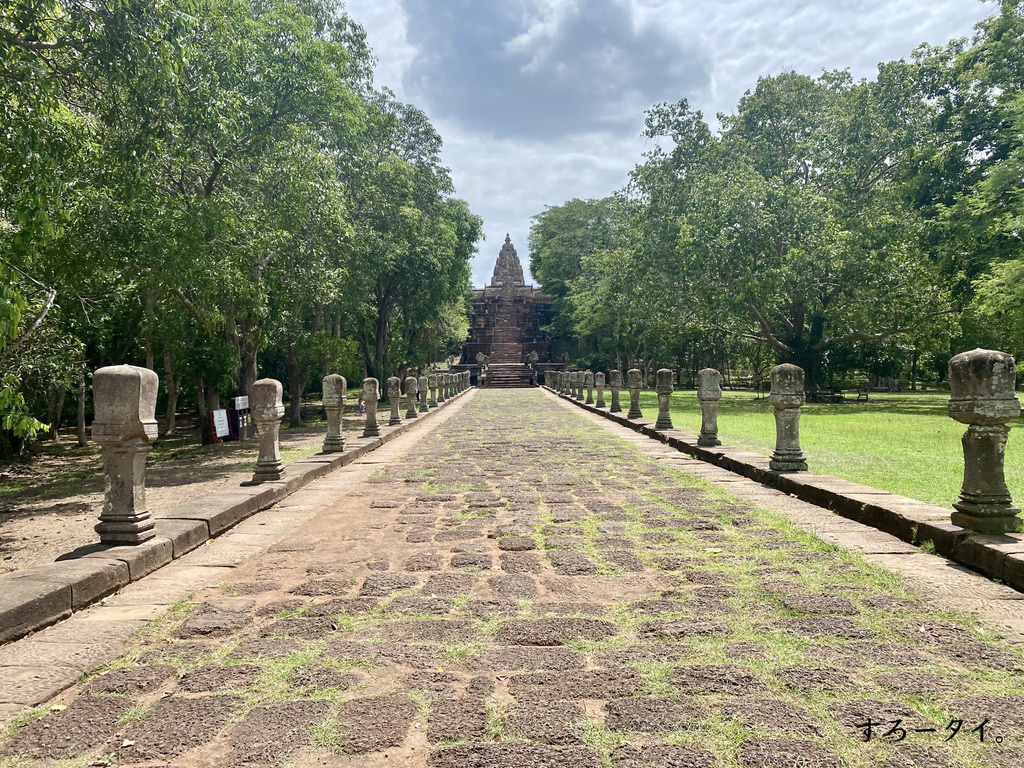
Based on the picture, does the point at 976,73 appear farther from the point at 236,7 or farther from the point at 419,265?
the point at 236,7

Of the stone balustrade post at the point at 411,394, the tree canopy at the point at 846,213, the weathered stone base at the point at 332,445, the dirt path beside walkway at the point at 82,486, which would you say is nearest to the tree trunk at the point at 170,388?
the dirt path beside walkway at the point at 82,486

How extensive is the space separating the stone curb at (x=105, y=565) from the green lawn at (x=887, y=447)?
244 inches

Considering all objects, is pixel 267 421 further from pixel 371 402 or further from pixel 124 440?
pixel 371 402

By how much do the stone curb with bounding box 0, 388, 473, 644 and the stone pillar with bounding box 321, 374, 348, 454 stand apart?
2848 millimetres

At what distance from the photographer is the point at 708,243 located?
2191cm

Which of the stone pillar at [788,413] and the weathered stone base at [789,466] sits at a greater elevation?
the stone pillar at [788,413]

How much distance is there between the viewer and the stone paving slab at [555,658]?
2.07 m

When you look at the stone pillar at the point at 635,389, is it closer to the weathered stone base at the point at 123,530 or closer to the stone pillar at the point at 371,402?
the stone pillar at the point at 371,402

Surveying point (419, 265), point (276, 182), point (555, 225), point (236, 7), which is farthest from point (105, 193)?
point (555, 225)

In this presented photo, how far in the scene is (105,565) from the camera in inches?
148

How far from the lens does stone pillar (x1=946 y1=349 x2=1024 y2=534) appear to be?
396cm

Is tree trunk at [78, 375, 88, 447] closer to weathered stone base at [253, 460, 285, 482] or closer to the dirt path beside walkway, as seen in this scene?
the dirt path beside walkway

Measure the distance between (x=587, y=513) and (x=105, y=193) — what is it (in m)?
8.16

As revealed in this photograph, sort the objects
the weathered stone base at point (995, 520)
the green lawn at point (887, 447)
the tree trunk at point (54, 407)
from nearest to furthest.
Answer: the weathered stone base at point (995, 520) → the green lawn at point (887, 447) → the tree trunk at point (54, 407)
